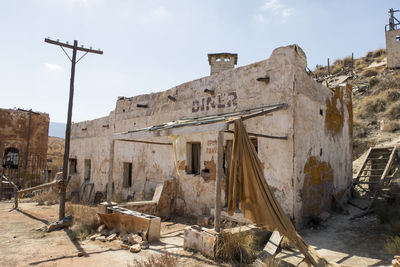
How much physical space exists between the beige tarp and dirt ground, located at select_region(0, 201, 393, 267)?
65 centimetres

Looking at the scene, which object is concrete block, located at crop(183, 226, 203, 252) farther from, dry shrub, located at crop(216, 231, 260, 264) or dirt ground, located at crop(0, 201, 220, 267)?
dry shrub, located at crop(216, 231, 260, 264)

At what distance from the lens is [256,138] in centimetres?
761

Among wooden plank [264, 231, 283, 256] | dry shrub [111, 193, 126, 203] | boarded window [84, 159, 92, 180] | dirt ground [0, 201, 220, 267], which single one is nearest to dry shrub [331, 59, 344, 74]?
boarded window [84, 159, 92, 180]

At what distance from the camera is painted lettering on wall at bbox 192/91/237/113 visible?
8297 mm

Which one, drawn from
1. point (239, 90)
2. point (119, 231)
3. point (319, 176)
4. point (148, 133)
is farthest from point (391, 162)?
point (119, 231)

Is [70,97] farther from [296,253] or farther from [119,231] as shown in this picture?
[296,253]

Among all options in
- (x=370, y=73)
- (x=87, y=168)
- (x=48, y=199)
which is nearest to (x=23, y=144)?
(x=87, y=168)

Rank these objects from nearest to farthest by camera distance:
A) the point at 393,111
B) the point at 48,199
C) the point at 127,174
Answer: the point at 127,174 < the point at 48,199 < the point at 393,111

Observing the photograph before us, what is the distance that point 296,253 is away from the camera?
5.17 metres

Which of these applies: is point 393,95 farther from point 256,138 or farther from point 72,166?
point 72,166

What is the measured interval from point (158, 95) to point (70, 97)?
129 inches

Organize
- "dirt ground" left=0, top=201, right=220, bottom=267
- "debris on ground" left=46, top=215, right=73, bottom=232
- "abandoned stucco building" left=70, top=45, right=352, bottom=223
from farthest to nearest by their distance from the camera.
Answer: "debris on ground" left=46, top=215, right=73, bottom=232 → "abandoned stucco building" left=70, top=45, right=352, bottom=223 → "dirt ground" left=0, top=201, right=220, bottom=267

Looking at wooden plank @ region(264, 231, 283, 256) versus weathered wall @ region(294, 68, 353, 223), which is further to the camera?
weathered wall @ region(294, 68, 353, 223)

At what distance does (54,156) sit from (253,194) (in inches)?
921
